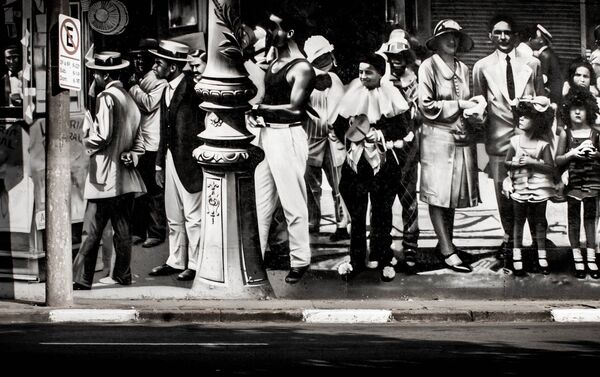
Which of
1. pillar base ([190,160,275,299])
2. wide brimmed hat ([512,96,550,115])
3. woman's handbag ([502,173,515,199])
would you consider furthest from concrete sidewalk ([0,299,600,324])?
wide brimmed hat ([512,96,550,115])

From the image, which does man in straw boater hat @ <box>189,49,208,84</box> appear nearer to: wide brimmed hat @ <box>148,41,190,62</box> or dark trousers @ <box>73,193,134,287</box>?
wide brimmed hat @ <box>148,41,190,62</box>

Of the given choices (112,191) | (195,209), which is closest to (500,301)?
(195,209)

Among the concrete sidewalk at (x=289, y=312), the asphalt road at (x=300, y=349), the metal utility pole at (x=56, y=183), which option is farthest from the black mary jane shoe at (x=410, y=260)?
the metal utility pole at (x=56, y=183)

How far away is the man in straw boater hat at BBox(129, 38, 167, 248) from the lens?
12953mm

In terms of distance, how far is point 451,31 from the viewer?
12.9 m

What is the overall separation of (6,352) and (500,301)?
264 inches

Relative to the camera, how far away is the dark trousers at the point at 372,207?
506 inches

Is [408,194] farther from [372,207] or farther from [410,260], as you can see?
[410,260]

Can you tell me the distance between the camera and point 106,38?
42.1 ft

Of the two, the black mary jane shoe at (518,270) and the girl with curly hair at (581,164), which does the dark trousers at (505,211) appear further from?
the girl with curly hair at (581,164)

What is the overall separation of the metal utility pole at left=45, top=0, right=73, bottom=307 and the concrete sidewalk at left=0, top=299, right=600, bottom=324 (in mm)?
370

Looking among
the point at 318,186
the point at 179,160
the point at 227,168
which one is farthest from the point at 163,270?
the point at 318,186

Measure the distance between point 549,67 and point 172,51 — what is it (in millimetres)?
5068

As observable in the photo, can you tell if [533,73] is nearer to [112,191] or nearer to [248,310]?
[248,310]
